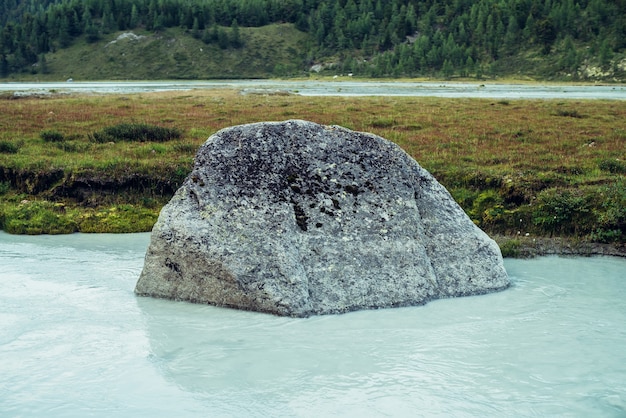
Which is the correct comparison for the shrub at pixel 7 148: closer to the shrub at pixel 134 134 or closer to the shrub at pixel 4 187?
the shrub at pixel 134 134

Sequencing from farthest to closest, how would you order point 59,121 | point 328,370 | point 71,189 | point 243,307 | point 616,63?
point 616,63, point 59,121, point 71,189, point 243,307, point 328,370

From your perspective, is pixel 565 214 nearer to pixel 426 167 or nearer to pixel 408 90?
pixel 426 167

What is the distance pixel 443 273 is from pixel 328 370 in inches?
170

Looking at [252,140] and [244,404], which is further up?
[252,140]

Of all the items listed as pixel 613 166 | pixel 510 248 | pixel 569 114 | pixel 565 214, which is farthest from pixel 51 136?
pixel 569 114

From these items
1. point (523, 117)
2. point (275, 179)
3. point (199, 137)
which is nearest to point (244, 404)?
point (275, 179)

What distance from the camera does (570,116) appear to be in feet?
141

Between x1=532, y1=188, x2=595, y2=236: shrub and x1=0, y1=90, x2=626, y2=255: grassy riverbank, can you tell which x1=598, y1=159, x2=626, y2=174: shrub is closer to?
x1=0, y1=90, x2=626, y2=255: grassy riverbank

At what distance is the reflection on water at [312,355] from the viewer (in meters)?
9.02

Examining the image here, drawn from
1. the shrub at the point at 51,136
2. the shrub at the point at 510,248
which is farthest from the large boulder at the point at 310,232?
the shrub at the point at 51,136

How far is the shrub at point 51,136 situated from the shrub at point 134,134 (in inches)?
52.6

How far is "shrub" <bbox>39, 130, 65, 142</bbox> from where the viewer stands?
98.7 feet

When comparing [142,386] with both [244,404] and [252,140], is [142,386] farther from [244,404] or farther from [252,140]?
[252,140]

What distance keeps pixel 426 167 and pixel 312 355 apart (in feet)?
47.7
